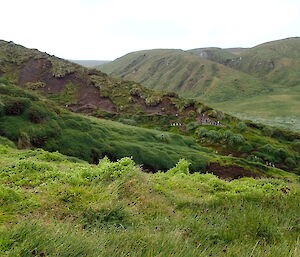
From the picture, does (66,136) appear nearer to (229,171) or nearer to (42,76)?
(229,171)

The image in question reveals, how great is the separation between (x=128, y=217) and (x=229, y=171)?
30.0 metres

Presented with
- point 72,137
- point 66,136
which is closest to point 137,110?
point 72,137

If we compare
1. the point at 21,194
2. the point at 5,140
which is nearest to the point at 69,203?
the point at 21,194

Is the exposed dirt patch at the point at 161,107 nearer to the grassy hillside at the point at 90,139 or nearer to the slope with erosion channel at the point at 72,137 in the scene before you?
the grassy hillside at the point at 90,139

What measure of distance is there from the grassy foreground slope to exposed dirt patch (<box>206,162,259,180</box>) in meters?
21.9

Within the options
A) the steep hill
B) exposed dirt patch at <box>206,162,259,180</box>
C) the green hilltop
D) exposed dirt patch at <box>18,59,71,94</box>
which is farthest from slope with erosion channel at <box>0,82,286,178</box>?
exposed dirt patch at <box>18,59,71,94</box>

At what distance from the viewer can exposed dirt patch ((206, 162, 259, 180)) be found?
1331 inches

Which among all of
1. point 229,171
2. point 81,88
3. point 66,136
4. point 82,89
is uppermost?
point 81,88

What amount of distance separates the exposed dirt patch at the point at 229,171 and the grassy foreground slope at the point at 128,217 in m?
21.9

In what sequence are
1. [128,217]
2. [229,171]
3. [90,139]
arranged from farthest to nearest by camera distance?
1. [229,171]
2. [90,139]
3. [128,217]

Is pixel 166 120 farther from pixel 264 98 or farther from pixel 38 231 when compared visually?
pixel 264 98

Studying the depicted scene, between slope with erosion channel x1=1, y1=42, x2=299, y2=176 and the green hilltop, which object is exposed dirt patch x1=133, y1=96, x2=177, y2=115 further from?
the green hilltop

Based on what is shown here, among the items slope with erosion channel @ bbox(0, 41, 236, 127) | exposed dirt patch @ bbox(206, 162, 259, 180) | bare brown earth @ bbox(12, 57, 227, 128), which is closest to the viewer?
exposed dirt patch @ bbox(206, 162, 259, 180)

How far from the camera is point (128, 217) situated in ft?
23.0
